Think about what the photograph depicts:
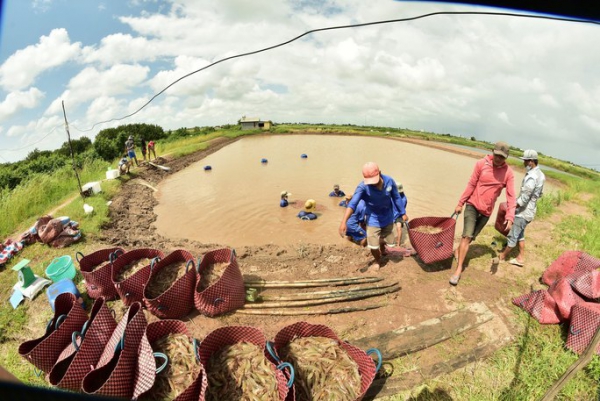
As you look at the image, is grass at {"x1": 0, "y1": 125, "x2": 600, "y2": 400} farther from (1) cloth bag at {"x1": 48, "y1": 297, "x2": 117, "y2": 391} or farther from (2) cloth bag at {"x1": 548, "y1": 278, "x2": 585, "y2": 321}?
(1) cloth bag at {"x1": 48, "y1": 297, "x2": 117, "y2": 391}

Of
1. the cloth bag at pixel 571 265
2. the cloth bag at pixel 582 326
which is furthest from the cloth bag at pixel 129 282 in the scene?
the cloth bag at pixel 571 265

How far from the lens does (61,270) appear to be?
16.4ft

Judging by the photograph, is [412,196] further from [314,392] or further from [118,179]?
[118,179]

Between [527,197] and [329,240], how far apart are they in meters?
4.29

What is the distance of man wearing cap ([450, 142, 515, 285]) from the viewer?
14.6 feet

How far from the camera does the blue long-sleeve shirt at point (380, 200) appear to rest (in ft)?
15.4

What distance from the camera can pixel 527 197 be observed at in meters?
4.96

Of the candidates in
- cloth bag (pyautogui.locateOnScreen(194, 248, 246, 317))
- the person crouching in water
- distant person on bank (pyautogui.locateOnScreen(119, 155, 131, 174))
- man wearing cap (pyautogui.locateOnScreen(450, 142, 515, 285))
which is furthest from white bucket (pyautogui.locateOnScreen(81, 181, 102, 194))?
man wearing cap (pyautogui.locateOnScreen(450, 142, 515, 285))

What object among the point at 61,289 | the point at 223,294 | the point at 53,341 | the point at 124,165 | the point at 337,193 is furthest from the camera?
the point at 124,165

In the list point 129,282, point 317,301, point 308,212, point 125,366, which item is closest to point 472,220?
point 317,301

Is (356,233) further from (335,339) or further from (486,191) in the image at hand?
(335,339)

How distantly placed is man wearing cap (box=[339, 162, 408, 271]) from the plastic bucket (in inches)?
179

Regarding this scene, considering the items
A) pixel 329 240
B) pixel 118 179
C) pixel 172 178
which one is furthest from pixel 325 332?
pixel 172 178

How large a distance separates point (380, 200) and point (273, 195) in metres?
7.48
